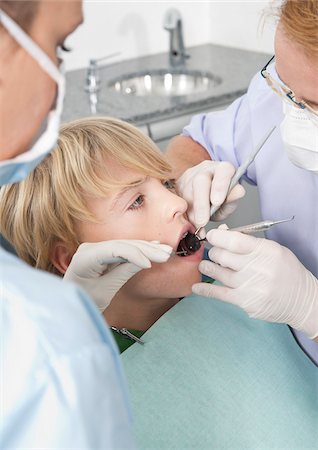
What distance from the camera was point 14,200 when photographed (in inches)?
53.4

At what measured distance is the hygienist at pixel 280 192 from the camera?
1.15 meters

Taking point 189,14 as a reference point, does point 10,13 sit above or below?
above

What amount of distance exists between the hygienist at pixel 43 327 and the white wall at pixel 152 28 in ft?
7.06

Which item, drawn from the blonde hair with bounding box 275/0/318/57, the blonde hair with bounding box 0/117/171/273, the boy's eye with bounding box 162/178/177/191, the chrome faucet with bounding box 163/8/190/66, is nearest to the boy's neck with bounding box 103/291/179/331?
the blonde hair with bounding box 0/117/171/273

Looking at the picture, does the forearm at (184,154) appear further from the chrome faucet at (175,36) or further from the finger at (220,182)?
the chrome faucet at (175,36)

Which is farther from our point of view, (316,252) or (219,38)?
(219,38)

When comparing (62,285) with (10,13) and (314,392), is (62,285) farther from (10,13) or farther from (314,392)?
(314,392)

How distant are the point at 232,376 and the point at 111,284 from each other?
34 centimetres

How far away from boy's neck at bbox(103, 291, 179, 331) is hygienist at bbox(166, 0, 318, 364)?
0.51ft

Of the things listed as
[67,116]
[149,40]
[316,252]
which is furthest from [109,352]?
[149,40]

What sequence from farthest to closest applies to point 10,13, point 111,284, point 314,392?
point 314,392 → point 111,284 → point 10,13

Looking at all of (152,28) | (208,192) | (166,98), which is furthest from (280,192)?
(152,28)

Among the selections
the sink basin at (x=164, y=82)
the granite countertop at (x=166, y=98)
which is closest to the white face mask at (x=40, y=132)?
the granite countertop at (x=166, y=98)

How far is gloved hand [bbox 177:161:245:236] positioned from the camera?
1.41 meters
